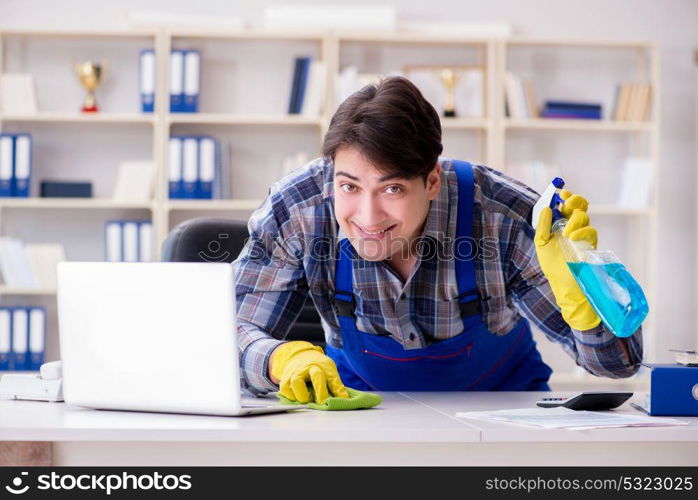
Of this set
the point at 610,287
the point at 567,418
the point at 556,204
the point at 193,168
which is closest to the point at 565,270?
the point at 556,204

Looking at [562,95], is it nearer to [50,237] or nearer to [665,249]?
[665,249]

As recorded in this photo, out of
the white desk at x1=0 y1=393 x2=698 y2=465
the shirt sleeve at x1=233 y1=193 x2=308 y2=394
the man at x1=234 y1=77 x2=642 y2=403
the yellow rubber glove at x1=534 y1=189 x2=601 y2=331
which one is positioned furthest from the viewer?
the shirt sleeve at x1=233 y1=193 x2=308 y2=394

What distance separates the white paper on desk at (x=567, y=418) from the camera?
118 centimetres

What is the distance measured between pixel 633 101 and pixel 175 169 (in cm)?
Result: 227

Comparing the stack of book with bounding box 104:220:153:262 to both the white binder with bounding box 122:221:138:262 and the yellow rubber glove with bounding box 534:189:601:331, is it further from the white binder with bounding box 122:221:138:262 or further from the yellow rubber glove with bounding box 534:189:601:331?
the yellow rubber glove with bounding box 534:189:601:331

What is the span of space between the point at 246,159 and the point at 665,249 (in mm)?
2209

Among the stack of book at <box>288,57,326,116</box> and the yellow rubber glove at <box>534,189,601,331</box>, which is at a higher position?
the stack of book at <box>288,57,326,116</box>

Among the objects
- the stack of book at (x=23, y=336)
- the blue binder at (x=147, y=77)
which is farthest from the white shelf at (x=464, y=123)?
the stack of book at (x=23, y=336)

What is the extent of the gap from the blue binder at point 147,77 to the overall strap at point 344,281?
265 centimetres

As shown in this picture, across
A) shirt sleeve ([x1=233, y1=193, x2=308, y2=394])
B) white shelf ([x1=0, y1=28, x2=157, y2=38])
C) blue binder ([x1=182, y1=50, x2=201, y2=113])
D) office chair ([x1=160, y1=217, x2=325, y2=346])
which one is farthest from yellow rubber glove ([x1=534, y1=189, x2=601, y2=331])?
white shelf ([x1=0, y1=28, x2=157, y2=38])

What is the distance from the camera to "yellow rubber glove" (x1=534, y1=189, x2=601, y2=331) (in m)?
1.49

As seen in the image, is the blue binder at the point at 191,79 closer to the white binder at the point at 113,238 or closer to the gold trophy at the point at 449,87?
the white binder at the point at 113,238

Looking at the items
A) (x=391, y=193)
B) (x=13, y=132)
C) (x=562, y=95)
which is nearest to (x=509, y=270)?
(x=391, y=193)

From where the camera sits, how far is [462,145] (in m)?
4.48
